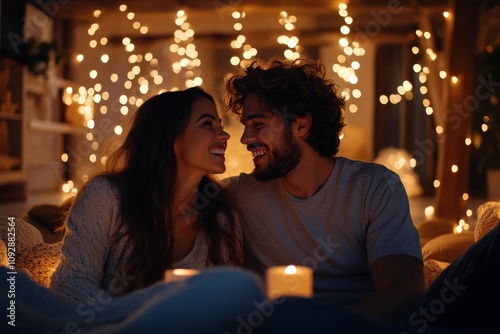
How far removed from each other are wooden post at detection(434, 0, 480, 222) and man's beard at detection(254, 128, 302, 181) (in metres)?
2.49

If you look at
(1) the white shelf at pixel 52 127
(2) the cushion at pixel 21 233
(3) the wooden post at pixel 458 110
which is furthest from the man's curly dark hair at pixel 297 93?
(1) the white shelf at pixel 52 127

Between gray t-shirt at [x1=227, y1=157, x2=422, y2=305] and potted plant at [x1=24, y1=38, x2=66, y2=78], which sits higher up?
potted plant at [x1=24, y1=38, x2=66, y2=78]

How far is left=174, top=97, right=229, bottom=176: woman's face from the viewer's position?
1.96 meters

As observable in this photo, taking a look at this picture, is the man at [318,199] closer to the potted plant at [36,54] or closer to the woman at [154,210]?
the woman at [154,210]

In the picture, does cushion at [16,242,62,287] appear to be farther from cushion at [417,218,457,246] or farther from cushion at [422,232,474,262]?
cushion at [417,218,457,246]

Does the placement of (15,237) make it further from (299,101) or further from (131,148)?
(299,101)

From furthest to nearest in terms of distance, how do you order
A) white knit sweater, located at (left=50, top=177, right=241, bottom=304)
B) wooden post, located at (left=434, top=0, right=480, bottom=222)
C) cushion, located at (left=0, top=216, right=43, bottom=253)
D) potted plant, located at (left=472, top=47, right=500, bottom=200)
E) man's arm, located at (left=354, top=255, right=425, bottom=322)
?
potted plant, located at (left=472, top=47, right=500, bottom=200) → wooden post, located at (left=434, top=0, right=480, bottom=222) → cushion, located at (left=0, top=216, right=43, bottom=253) → white knit sweater, located at (left=50, top=177, right=241, bottom=304) → man's arm, located at (left=354, top=255, right=425, bottom=322)

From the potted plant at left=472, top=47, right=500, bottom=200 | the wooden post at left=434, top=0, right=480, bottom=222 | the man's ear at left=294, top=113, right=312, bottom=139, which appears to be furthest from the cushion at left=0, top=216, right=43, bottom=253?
the potted plant at left=472, top=47, right=500, bottom=200

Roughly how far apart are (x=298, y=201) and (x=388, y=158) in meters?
7.03

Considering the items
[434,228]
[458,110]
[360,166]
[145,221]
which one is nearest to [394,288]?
[360,166]

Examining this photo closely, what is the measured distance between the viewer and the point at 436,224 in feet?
10.00

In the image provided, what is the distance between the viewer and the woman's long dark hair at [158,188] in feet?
5.88

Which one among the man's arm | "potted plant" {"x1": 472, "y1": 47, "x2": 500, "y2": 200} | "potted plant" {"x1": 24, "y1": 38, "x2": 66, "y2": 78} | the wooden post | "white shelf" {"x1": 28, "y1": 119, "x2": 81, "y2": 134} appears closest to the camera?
the man's arm

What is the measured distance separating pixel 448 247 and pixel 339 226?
2.23ft
